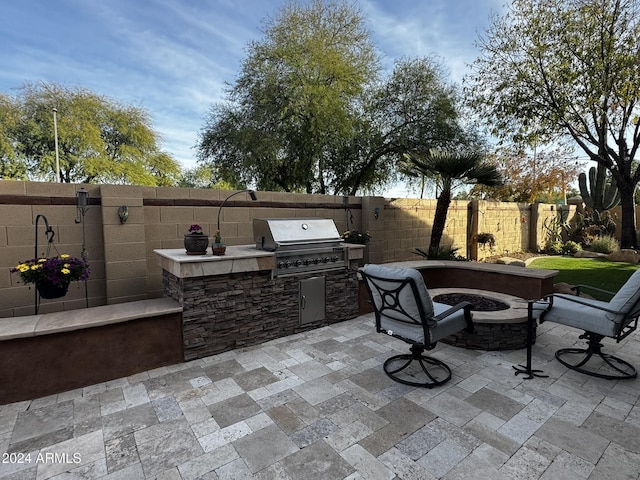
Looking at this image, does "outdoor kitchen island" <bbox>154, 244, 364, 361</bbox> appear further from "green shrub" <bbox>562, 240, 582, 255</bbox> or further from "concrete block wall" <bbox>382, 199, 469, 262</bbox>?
"green shrub" <bbox>562, 240, 582, 255</bbox>

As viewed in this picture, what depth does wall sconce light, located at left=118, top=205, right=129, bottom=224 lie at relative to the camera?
154 inches

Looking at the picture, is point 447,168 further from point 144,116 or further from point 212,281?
point 144,116

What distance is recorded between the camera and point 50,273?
309 centimetres

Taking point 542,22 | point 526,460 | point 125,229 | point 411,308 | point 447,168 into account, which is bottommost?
point 526,460

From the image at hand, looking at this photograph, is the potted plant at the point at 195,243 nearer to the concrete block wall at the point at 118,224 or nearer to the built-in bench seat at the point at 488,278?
the concrete block wall at the point at 118,224

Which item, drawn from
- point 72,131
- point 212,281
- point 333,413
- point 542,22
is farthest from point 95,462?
point 72,131

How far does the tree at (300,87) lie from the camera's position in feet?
28.8

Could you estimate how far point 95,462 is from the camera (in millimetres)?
2023

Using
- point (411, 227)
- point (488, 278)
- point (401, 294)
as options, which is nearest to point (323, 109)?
point (411, 227)

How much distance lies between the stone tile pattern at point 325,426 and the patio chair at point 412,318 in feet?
0.55

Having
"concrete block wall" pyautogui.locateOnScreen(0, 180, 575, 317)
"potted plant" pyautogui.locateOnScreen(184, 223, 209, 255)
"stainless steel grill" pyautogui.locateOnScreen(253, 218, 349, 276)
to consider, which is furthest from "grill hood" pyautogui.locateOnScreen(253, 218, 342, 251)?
"concrete block wall" pyautogui.locateOnScreen(0, 180, 575, 317)

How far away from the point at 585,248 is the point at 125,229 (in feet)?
42.9

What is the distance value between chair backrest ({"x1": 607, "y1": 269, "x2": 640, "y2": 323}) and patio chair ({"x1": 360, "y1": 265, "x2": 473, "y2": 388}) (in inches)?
46.3

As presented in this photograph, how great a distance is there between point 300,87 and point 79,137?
1432 centimetres
